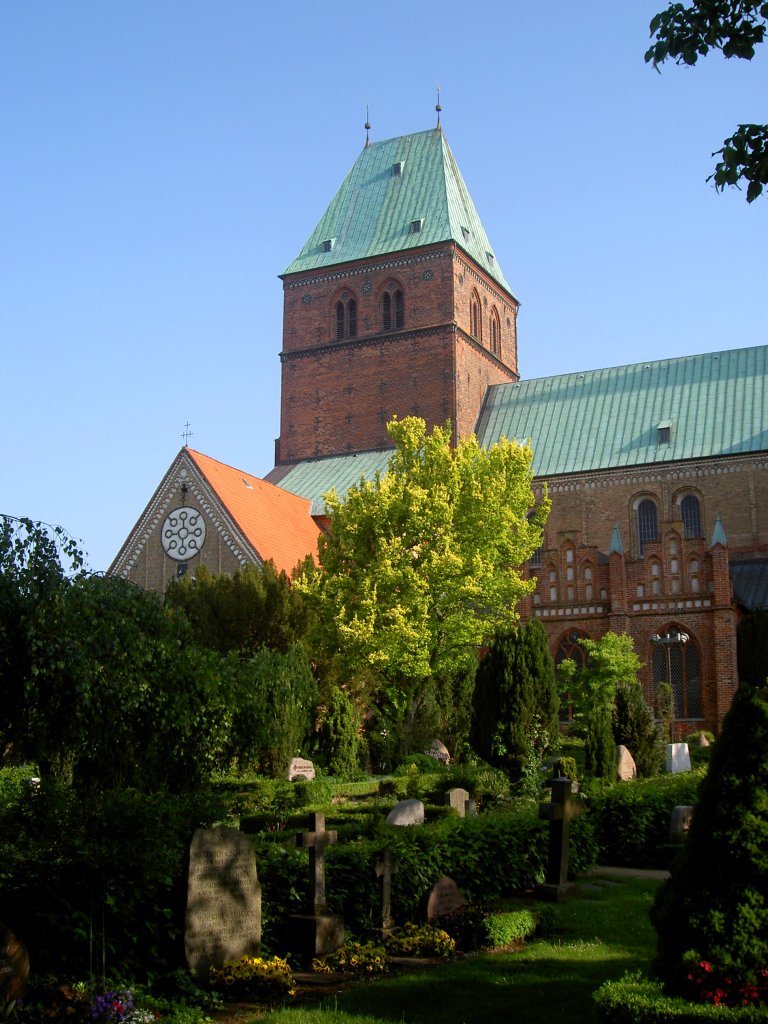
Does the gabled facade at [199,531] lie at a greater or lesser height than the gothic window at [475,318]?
lesser

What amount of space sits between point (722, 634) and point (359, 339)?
22034 millimetres

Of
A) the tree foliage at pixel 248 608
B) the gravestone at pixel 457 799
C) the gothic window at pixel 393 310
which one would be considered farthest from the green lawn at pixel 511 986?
the gothic window at pixel 393 310

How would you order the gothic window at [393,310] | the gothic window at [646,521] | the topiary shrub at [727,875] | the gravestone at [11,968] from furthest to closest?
the gothic window at [393,310]
the gothic window at [646,521]
the gravestone at [11,968]
the topiary shrub at [727,875]

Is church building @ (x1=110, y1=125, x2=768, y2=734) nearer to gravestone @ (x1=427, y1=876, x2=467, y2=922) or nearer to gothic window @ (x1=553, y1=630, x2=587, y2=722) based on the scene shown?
gothic window @ (x1=553, y1=630, x2=587, y2=722)

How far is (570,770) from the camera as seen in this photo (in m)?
18.9

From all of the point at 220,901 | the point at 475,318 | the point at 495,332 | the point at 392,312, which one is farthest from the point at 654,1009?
the point at 495,332

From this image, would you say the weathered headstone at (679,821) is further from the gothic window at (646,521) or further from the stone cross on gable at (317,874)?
the gothic window at (646,521)

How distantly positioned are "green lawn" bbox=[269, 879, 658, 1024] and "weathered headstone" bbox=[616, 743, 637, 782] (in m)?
13.6

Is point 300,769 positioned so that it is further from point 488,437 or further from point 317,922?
point 488,437

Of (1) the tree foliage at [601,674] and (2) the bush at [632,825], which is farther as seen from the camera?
(1) the tree foliage at [601,674]

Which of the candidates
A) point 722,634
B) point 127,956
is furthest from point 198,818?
point 722,634

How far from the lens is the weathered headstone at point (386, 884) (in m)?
10.5

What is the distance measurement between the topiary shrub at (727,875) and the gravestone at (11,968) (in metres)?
4.34

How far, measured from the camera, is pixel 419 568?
29844mm
